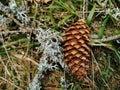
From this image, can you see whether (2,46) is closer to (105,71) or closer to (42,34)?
(42,34)

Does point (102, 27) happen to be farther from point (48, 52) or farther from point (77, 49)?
point (48, 52)

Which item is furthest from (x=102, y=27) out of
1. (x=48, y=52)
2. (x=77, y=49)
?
(x=48, y=52)

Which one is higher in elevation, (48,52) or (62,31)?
(62,31)

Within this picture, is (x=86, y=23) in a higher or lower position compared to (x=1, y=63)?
higher

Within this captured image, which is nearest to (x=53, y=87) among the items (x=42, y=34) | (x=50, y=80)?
(x=50, y=80)

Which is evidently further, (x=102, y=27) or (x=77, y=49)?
(x=102, y=27)

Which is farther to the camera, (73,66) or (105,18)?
(105,18)

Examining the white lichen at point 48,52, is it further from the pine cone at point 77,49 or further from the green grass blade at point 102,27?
the green grass blade at point 102,27
